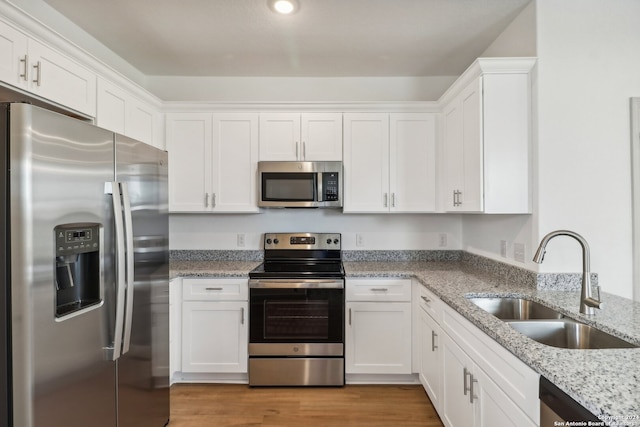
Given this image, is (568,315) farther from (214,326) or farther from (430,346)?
(214,326)

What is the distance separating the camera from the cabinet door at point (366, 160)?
2.91 metres

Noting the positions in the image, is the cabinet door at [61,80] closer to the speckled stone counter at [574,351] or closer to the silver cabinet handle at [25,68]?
the silver cabinet handle at [25,68]

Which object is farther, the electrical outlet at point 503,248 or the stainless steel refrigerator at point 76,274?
the electrical outlet at point 503,248

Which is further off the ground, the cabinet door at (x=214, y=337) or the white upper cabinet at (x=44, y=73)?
the white upper cabinet at (x=44, y=73)

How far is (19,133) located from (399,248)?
281 centimetres

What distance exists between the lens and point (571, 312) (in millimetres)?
1546

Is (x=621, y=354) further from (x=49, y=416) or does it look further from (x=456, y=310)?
(x=49, y=416)

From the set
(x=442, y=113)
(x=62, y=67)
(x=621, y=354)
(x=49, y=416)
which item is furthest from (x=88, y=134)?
(x=442, y=113)

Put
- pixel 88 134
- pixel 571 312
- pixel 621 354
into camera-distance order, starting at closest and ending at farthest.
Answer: pixel 621 354
pixel 88 134
pixel 571 312

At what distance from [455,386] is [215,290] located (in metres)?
1.77

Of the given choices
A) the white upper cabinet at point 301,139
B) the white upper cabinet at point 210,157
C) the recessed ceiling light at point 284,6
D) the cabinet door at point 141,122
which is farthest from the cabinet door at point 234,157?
the recessed ceiling light at point 284,6

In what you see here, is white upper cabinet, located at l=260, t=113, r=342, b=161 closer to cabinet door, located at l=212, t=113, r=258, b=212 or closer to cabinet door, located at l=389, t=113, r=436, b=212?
cabinet door, located at l=212, t=113, r=258, b=212

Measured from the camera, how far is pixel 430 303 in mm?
2238

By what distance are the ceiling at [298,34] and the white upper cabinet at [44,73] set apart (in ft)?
1.91
